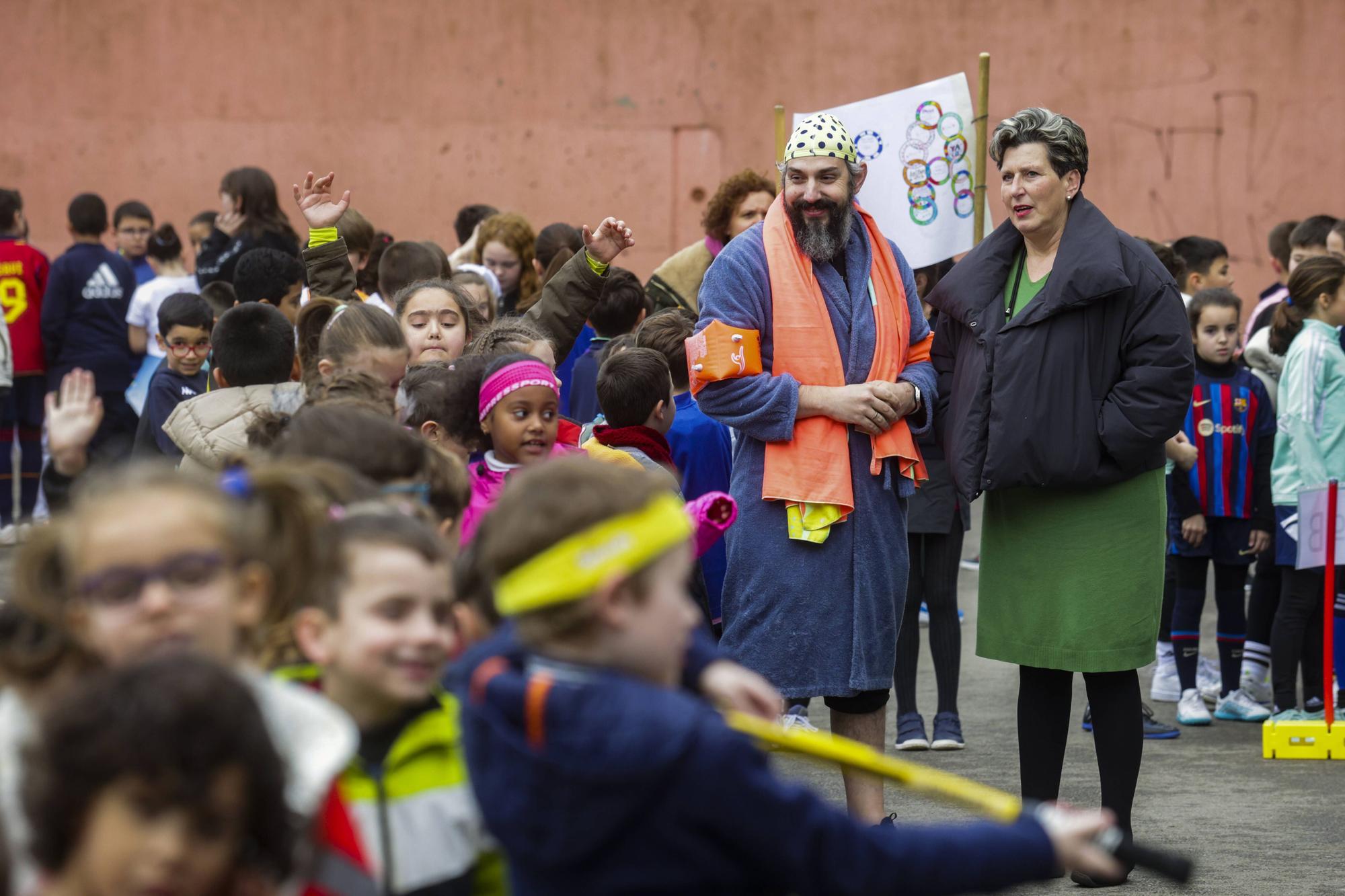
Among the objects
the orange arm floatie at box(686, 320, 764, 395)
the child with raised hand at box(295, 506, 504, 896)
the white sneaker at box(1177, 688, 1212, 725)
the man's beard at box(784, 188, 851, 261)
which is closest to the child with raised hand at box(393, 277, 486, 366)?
the orange arm floatie at box(686, 320, 764, 395)

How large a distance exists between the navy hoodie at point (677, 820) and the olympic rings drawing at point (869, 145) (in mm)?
4770

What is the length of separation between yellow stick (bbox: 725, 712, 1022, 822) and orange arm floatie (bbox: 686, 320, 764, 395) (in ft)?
8.50

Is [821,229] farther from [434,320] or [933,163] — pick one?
[933,163]

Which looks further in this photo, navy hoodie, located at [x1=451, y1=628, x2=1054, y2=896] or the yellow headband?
the yellow headband

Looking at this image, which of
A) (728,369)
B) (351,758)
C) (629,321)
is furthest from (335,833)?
(629,321)

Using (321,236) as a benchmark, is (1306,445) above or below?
below

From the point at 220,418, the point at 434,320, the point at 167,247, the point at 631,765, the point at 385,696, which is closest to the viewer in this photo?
the point at 631,765

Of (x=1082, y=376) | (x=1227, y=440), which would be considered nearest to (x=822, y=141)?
(x=1082, y=376)

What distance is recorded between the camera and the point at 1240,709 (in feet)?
22.8

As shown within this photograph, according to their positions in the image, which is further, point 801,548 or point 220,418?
point 801,548

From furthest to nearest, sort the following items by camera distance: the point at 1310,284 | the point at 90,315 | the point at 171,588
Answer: the point at 90,315 < the point at 1310,284 < the point at 171,588

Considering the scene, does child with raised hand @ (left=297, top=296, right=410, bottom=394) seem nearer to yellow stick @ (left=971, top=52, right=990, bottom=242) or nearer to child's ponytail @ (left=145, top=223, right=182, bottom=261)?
yellow stick @ (left=971, top=52, right=990, bottom=242)

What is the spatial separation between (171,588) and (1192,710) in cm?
548

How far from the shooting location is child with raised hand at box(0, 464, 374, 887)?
2.10 m
